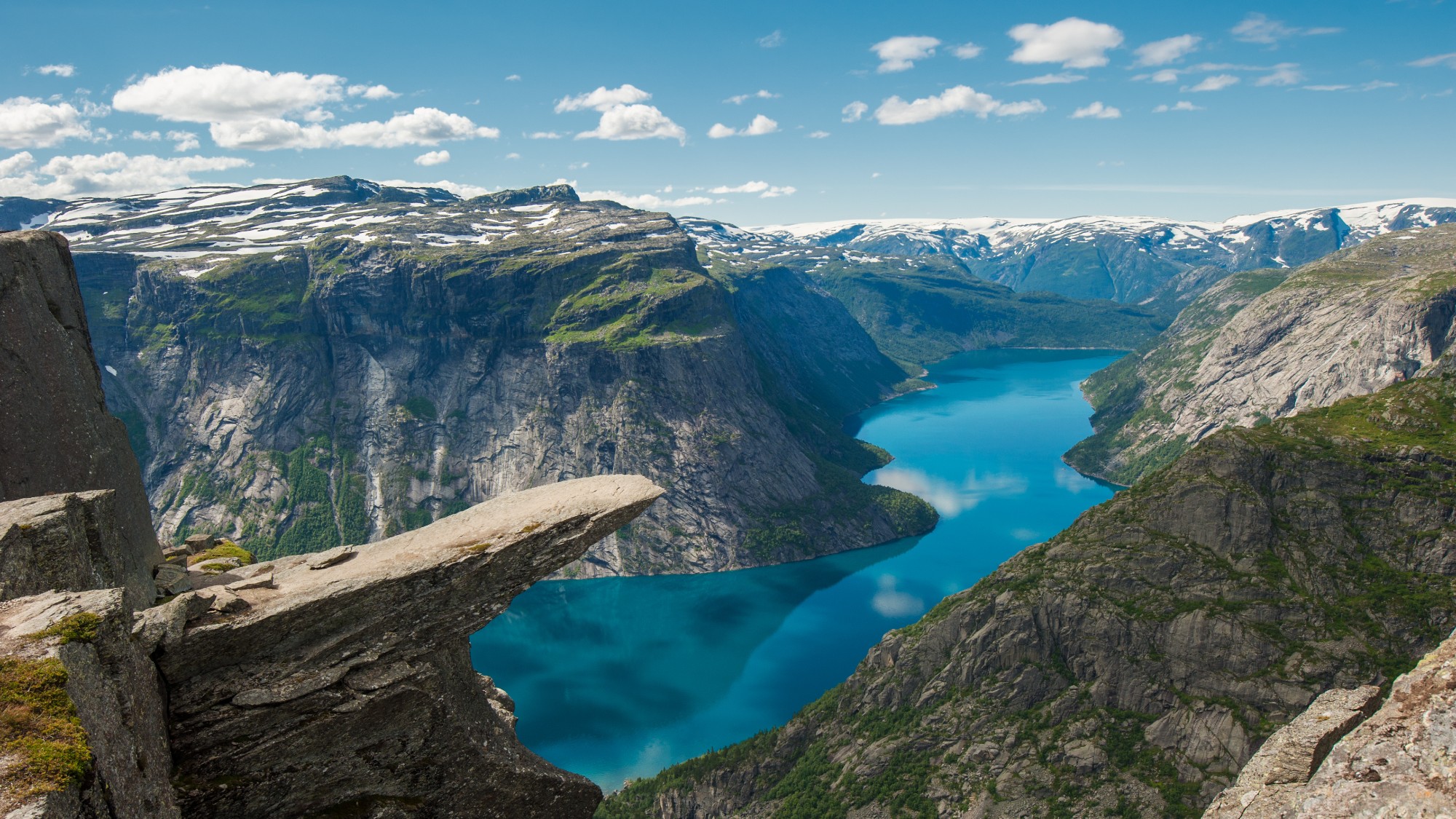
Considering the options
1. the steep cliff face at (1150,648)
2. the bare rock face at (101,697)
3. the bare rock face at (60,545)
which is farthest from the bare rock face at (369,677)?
the steep cliff face at (1150,648)

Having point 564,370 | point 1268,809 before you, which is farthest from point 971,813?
point 564,370

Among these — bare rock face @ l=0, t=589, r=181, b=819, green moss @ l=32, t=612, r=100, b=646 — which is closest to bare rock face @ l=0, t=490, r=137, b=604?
bare rock face @ l=0, t=589, r=181, b=819

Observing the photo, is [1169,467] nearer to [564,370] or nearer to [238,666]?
[238,666]

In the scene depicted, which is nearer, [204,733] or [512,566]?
[204,733]

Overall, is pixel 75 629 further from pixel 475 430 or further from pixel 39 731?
pixel 475 430

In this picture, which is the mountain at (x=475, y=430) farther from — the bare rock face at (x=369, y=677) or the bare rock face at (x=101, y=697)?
the bare rock face at (x=101, y=697)

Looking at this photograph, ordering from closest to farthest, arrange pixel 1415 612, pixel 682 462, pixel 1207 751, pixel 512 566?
pixel 512 566, pixel 1207 751, pixel 1415 612, pixel 682 462

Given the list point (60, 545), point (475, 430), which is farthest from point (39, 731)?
point (475, 430)
